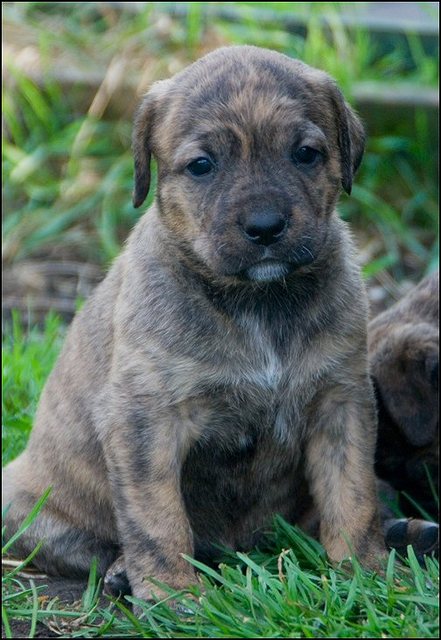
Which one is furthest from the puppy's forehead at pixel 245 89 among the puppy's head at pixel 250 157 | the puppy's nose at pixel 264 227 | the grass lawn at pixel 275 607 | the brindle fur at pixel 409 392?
the grass lawn at pixel 275 607

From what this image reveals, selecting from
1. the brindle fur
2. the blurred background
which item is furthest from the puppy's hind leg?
the blurred background

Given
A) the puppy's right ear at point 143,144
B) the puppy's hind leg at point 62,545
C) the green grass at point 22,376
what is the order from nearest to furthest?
the puppy's right ear at point 143,144 < the puppy's hind leg at point 62,545 < the green grass at point 22,376

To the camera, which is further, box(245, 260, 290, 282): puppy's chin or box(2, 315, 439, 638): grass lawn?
box(245, 260, 290, 282): puppy's chin

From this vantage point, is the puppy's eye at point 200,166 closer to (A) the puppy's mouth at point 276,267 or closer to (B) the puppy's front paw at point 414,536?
(A) the puppy's mouth at point 276,267

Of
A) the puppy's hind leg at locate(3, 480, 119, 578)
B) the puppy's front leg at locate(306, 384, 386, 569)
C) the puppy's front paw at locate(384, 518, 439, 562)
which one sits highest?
the puppy's front leg at locate(306, 384, 386, 569)

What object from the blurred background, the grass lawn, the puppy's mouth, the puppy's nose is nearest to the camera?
the grass lawn

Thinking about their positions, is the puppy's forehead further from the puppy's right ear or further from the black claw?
the black claw

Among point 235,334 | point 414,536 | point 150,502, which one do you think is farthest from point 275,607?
point 414,536
